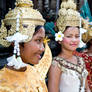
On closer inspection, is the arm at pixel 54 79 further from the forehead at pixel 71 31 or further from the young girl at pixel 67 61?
the forehead at pixel 71 31

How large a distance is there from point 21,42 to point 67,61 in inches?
35.0

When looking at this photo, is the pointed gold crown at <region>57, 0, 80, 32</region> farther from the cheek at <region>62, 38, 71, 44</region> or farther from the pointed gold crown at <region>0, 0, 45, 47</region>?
the pointed gold crown at <region>0, 0, 45, 47</region>

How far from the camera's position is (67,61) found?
7.29 ft

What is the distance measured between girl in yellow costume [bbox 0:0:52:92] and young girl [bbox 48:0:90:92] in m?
0.48

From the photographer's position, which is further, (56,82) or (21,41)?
(56,82)

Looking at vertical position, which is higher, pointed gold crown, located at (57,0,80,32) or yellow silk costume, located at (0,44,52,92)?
pointed gold crown, located at (57,0,80,32)

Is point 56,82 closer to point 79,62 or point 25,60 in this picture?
point 79,62

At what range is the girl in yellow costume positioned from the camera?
1414mm

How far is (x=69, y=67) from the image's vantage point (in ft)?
7.13

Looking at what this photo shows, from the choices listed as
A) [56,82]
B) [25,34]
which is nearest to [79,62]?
[56,82]

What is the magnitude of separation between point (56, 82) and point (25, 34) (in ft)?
2.71

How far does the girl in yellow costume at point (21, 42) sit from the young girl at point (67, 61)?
481mm

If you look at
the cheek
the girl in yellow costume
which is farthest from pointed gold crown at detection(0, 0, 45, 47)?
the cheek

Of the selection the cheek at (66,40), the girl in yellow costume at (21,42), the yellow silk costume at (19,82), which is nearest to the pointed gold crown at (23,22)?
the girl in yellow costume at (21,42)
